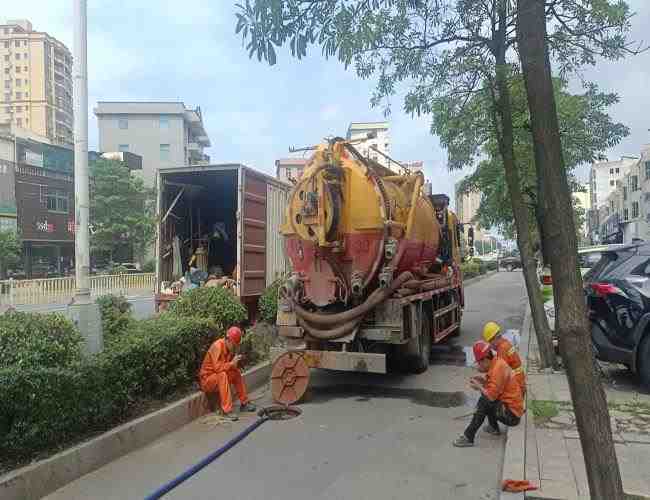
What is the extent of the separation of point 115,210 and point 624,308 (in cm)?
3994

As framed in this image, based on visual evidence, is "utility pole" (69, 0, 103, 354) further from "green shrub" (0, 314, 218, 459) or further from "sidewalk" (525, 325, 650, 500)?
"sidewalk" (525, 325, 650, 500)

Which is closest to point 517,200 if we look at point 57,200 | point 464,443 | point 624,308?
point 624,308

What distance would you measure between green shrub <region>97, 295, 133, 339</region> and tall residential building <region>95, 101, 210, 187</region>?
58690 millimetres

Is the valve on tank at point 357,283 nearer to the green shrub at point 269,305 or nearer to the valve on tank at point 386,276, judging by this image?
the valve on tank at point 386,276

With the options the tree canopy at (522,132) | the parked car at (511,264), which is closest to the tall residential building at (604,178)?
the parked car at (511,264)

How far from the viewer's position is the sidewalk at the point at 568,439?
4.06 meters

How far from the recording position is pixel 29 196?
4006 centimetres

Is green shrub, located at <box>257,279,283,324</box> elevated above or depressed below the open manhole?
above

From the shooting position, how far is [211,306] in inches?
311

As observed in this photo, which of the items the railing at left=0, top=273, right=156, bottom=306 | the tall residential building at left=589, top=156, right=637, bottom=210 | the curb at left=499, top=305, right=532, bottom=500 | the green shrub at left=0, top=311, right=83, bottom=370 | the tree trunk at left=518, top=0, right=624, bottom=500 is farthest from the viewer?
the tall residential building at left=589, top=156, right=637, bottom=210

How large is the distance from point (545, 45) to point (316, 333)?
195 inches

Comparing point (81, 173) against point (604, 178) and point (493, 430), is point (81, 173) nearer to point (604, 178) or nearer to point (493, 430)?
point (493, 430)

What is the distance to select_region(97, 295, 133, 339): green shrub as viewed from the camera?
6.66 m

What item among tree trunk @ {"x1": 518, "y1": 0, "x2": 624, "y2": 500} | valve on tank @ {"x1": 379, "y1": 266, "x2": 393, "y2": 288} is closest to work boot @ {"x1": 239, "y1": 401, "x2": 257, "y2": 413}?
valve on tank @ {"x1": 379, "y1": 266, "x2": 393, "y2": 288}
